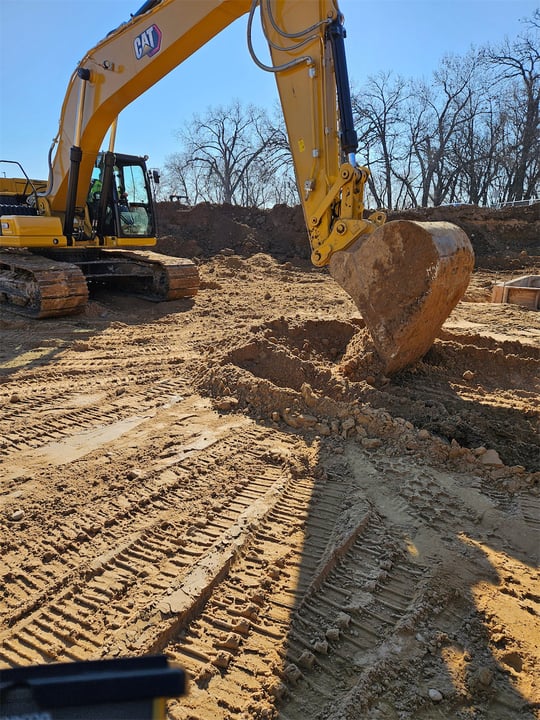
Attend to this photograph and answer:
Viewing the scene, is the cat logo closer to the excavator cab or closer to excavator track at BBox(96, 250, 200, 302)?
the excavator cab

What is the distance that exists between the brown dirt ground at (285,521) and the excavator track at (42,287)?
5.20 feet

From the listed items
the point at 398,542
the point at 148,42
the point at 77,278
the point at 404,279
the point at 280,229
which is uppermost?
the point at 148,42

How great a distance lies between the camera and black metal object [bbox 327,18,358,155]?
4559mm

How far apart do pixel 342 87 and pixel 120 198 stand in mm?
→ 5639

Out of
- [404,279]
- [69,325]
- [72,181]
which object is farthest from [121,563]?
[72,181]

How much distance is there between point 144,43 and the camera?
6551mm

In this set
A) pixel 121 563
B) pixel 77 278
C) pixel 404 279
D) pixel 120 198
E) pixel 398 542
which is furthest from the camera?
pixel 120 198

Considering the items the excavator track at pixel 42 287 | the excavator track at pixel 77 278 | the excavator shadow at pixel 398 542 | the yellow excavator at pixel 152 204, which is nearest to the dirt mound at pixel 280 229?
the excavator track at pixel 77 278

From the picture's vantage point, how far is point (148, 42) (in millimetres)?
6484

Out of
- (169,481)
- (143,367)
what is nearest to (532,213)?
(143,367)

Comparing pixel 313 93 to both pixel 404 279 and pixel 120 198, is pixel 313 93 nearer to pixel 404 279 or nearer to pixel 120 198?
pixel 404 279

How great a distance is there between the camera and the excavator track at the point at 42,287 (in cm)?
A: 750

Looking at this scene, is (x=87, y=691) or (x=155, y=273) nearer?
(x=87, y=691)

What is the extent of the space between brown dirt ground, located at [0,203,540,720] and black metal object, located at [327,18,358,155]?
1873 millimetres
